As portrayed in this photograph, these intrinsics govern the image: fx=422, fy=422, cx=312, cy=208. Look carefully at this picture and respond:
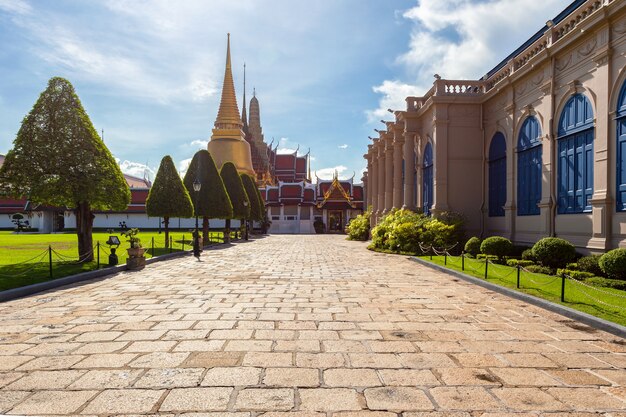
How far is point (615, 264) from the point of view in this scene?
9289 millimetres

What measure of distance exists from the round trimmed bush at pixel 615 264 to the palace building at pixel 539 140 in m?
1.87

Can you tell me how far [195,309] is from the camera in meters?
7.51

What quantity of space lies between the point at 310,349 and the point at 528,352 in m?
2.66

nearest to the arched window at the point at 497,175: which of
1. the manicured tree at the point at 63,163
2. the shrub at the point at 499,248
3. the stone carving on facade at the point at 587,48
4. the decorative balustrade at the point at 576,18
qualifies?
the shrub at the point at 499,248

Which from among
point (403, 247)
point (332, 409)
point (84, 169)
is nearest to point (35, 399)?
point (332, 409)

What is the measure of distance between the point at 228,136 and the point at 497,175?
5399cm

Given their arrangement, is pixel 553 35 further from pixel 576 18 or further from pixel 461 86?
pixel 461 86

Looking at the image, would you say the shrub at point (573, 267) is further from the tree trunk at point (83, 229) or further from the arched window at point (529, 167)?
the tree trunk at point (83, 229)

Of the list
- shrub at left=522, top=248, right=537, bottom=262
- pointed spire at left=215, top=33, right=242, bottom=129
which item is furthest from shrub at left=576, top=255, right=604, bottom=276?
pointed spire at left=215, top=33, right=242, bottom=129

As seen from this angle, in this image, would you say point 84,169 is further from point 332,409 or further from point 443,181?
point 443,181

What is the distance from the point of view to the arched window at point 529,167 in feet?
50.9

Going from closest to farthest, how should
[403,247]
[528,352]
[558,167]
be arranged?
[528,352], [558,167], [403,247]

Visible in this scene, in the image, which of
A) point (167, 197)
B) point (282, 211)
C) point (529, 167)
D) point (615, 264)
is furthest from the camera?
point (282, 211)

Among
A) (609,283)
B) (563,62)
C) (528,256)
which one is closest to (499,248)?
(528,256)
